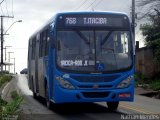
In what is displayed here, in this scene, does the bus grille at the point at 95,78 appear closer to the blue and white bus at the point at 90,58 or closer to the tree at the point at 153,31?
the blue and white bus at the point at 90,58

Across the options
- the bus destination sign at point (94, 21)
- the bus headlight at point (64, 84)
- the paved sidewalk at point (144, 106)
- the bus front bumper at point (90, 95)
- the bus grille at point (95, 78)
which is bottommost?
the paved sidewalk at point (144, 106)

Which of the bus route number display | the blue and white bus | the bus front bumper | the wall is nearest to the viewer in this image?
the bus front bumper

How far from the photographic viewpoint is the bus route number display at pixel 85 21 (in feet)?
55.3

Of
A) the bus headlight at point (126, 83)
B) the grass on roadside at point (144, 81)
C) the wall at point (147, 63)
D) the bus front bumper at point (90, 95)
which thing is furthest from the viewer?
the wall at point (147, 63)

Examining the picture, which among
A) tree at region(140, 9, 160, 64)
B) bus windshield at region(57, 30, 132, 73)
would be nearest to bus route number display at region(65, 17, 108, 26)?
bus windshield at region(57, 30, 132, 73)

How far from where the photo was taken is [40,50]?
67.7 feet

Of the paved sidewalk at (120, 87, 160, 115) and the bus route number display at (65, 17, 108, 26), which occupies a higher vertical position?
the bus route number display at (65, 17, 108, 26)

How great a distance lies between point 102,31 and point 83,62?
134 cm

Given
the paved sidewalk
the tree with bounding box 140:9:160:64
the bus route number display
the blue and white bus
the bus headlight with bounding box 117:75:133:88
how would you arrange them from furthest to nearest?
1. the tree with bounding box 140:9:160:64
2. the paved sidewalk
3. the bus route number display
4. the bus headlight with bounding box 117:75:133:88
5. the blue and white bus

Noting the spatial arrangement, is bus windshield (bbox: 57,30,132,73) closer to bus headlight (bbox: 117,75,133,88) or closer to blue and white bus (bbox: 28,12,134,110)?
blue and white bus (bbox: 28,12,134,110)

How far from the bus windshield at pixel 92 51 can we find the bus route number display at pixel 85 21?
292 millimetres

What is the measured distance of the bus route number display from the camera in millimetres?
16844

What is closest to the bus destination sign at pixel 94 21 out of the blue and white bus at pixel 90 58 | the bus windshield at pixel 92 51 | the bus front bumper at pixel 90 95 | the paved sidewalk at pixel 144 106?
the blue and white bus at pixel 90 58

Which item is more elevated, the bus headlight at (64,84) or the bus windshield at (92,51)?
the bus windshield at (92,51)
